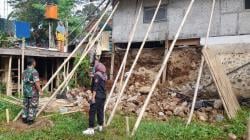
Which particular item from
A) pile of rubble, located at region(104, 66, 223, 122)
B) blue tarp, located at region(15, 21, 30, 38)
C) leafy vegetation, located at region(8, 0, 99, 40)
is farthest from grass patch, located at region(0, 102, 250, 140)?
leafy vegetation, located at region(8, 0, 99, 40)

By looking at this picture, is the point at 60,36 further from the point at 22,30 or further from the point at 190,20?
the point at 190,20

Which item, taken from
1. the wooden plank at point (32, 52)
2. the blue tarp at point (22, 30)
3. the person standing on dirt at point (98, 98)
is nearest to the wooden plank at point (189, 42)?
the wooden plank at point (32, 52)

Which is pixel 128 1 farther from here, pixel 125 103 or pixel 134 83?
pixel 125 103

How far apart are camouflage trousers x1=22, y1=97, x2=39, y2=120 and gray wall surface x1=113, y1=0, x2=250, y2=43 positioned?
6778 mm

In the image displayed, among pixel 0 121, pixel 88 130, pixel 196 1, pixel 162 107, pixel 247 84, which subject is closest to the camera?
pixel 88 130

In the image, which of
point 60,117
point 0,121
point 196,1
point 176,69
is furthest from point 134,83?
point 0,121

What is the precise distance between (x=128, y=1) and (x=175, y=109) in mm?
6326

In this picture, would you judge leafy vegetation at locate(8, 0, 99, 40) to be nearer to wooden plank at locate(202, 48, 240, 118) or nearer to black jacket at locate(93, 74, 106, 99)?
wooden plank at locate(202, 48, 240, 118)

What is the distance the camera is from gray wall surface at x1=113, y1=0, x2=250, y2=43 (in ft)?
44.3

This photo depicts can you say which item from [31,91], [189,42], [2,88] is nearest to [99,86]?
[31,91]

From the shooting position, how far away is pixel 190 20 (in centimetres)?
1449

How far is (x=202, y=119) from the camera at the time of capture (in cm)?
1064

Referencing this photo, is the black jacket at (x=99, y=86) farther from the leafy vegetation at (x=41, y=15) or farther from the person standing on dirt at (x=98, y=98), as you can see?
the leafy vegetation at (x=41, y=15)

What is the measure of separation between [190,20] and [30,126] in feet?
25.0
